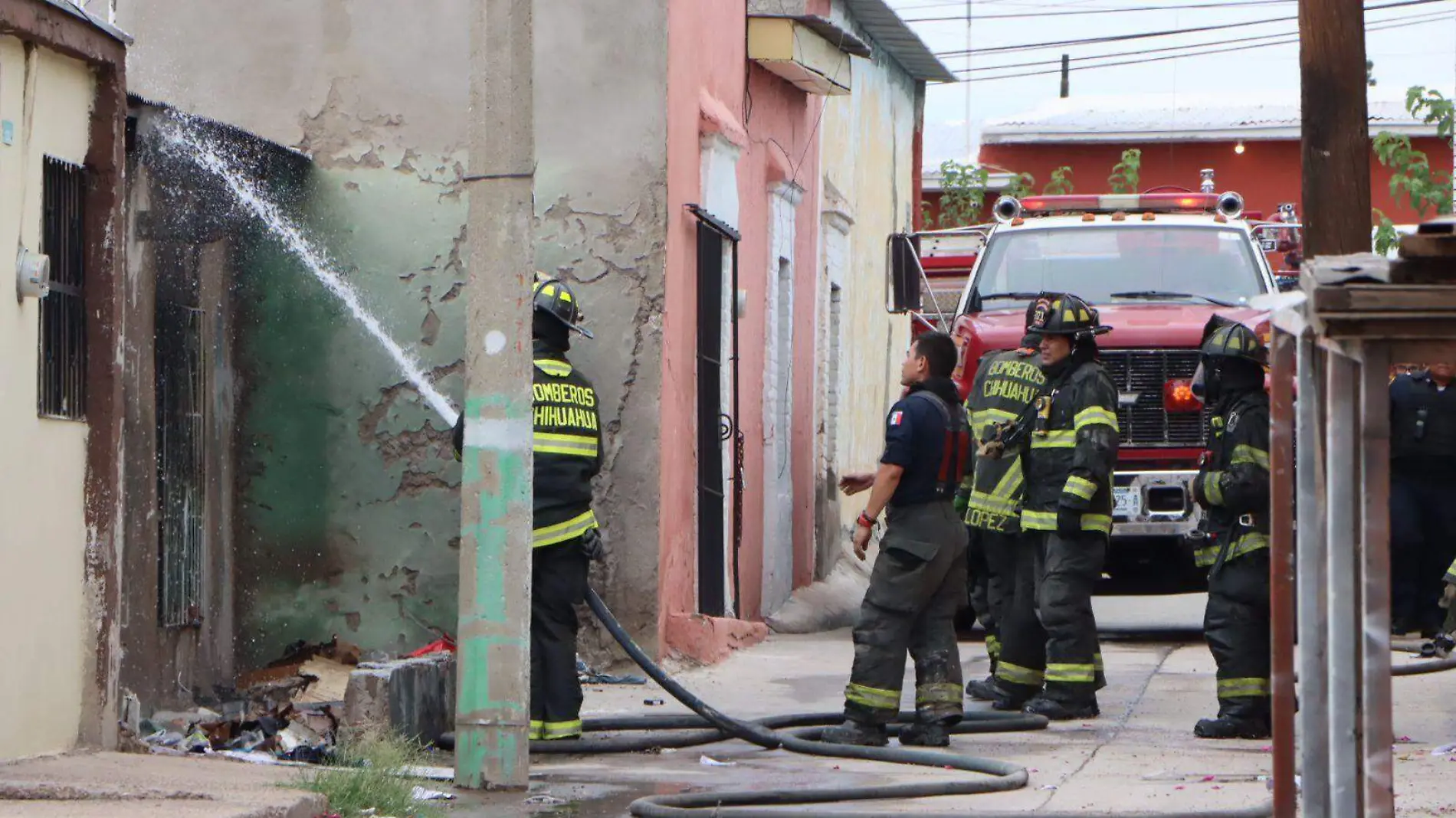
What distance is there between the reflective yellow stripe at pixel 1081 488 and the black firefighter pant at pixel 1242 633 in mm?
677

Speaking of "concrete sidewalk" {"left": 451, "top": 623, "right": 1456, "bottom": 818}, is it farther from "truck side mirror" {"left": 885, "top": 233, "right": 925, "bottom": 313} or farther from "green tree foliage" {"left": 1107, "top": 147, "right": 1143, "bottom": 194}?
"green tree foliage" {"left": 1107, "top": 147, "right": 1143, "bottom": 194}

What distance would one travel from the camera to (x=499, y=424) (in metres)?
7.52

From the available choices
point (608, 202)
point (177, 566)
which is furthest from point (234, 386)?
point (608, 202)

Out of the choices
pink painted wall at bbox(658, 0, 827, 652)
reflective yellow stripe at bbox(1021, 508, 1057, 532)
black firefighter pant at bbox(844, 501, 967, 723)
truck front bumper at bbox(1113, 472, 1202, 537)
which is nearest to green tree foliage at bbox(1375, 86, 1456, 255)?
pink painted wall at bbox(658, 0, 827, 652)

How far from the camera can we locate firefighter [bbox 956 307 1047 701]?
9.99 meters

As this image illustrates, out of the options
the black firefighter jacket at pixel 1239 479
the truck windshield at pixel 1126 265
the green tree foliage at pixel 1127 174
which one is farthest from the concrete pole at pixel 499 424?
the green tree foliage at pixel 1127 174

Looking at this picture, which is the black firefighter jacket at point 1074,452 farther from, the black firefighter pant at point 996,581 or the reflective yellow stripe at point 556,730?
the reflective yellow stripe at point 556,730

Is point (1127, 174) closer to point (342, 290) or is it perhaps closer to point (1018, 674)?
point (342, 290)

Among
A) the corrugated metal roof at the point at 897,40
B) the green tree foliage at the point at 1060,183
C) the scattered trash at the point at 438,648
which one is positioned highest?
the green tree foliage at the point at 1060,183

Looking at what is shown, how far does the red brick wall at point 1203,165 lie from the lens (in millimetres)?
35344

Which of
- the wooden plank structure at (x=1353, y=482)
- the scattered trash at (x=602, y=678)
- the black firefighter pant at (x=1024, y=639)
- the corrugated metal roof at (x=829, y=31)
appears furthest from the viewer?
the corrugated metal roof at (x=829, y=31)

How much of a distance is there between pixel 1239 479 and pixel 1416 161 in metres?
12.8

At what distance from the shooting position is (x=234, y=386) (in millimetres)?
10898

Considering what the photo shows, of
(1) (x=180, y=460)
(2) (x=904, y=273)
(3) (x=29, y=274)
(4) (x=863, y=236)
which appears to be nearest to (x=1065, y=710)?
(2) (x=904, y=273)
